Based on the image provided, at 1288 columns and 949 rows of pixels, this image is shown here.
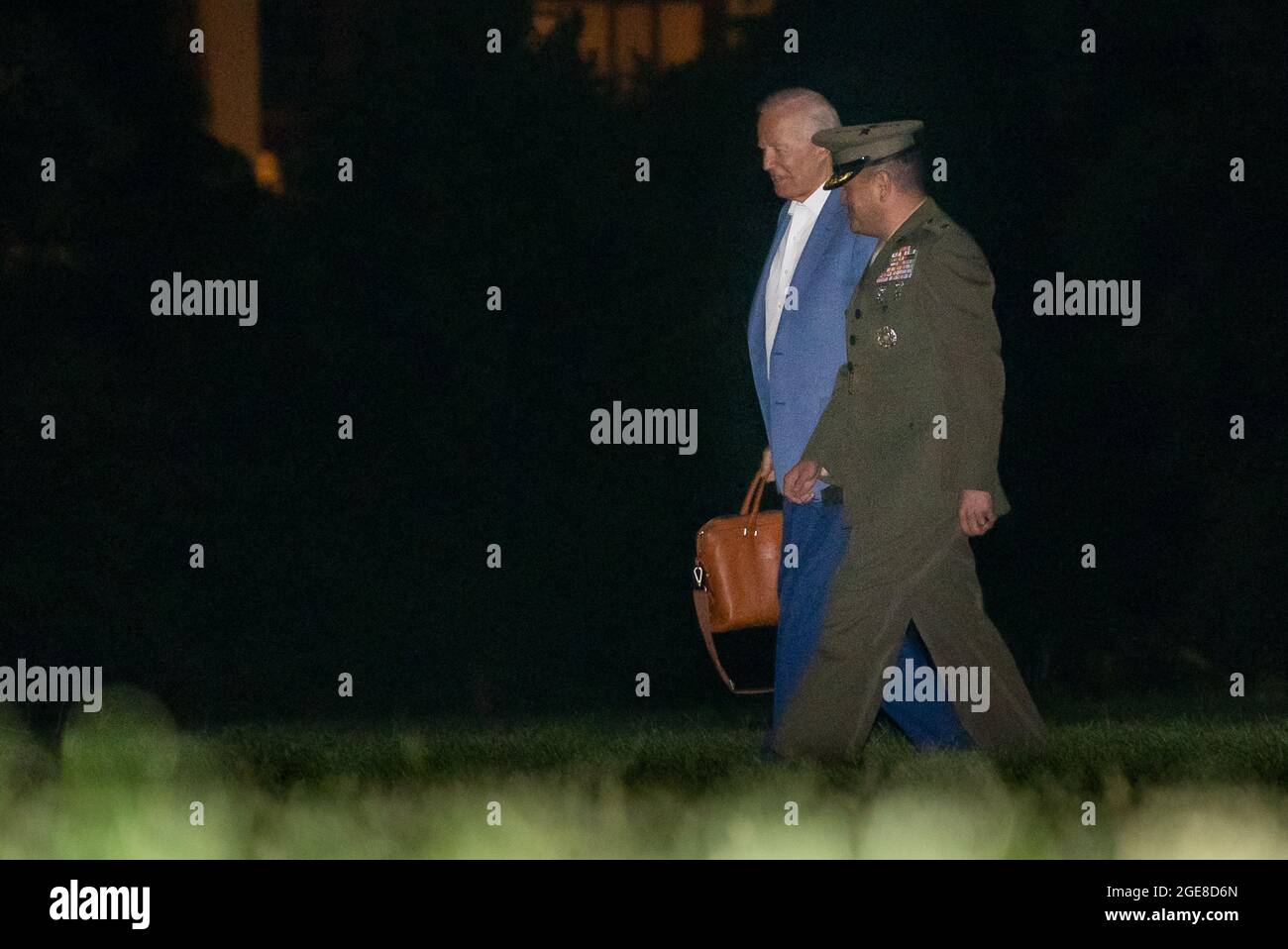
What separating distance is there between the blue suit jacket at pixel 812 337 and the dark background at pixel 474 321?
188 centimetres

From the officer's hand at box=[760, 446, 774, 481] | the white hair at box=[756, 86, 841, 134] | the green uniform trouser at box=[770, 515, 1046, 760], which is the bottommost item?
the green uniform trouser at box=[770, 515, 1046, 760]

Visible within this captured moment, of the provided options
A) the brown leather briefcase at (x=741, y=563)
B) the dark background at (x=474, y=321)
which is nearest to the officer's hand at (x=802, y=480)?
the brown leather briefcase at (x=741, y=563)

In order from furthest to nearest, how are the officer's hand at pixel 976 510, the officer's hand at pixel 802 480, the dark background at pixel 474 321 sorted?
the dark background at pixel 474 321 → the officer's hand at pixel 802 480 → the officer's hand at pixel 976 510

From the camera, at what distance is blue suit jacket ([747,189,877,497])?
8.57 m

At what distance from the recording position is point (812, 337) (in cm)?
860

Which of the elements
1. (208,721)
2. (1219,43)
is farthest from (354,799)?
(1219,43)

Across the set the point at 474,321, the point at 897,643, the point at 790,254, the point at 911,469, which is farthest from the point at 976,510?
the point at 474,321

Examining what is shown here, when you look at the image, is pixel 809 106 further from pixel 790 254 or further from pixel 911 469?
pixel 911 469

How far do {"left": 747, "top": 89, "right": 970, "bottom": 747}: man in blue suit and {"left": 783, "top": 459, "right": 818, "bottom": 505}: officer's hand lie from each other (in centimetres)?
10

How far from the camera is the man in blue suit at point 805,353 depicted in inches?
337

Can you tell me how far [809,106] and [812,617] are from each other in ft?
6.03

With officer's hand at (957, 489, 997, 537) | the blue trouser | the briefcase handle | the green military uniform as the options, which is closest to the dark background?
the briefcase handle

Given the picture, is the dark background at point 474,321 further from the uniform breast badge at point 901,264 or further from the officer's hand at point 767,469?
the uniform breast badge at point 901,264

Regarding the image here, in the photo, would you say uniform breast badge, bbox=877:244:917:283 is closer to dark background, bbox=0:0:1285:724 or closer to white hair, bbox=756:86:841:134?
white hair, bbox=756:86:841:134
